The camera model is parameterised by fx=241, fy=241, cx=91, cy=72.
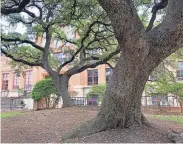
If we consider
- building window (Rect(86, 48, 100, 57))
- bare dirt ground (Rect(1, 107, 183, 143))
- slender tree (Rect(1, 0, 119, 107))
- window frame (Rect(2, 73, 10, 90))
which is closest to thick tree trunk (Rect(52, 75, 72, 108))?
slender tree (Rect(1, 0, 119, 107))

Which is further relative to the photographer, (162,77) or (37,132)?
(162,77)

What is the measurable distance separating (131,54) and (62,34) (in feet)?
33.1

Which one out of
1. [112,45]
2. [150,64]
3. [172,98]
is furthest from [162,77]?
[150,64]

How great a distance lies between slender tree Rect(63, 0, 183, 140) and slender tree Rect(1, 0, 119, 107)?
4967 mm

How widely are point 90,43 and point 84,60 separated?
1036 millimetres

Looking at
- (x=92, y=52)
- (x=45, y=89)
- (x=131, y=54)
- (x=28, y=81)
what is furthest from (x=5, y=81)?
(x=131, y=54)

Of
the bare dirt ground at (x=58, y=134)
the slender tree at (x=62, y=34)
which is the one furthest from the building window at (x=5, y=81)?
the bare dirt ground at (x=58, y=134)

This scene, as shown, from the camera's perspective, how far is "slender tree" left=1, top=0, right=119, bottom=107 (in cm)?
1083

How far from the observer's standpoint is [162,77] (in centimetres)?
1458

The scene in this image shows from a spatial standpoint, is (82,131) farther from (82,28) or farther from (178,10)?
(82,28)

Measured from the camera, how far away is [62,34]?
1468cm

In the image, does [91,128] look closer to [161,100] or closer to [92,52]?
[161,100]

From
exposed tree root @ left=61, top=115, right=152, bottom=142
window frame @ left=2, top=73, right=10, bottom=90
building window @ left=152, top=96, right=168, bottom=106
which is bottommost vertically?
exposed tree root @ left=61, top=115, right=152, bottom=142

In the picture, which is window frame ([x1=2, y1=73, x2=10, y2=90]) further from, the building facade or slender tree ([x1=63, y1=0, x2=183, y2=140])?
slender tree ([x1=63, y1=0, x2=183, y2=140])
